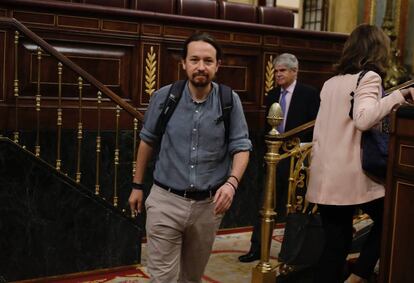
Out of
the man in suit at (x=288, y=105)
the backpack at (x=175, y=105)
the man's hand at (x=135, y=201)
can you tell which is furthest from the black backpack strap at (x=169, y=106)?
the man in suit at (x=288, y=105)

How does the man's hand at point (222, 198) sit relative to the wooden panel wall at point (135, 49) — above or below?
below

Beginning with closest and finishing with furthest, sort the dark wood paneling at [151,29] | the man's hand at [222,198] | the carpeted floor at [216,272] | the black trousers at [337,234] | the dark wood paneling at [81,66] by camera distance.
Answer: the man's hand at [222,198] → the black trousers at [337,234] → the carpeted floor at [216,272] → the dark wood paneling at [81,66] → the dark wood paneling at [151,29]

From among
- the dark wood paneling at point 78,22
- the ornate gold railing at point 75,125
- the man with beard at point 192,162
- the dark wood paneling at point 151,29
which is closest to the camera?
the man with beard at point 192,162

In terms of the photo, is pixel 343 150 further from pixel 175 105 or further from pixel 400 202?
pixel 175 105

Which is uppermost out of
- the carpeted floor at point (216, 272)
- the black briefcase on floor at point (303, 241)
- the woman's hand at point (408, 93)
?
the woman's hand at point (408, 93)

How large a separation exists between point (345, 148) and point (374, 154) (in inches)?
5.1

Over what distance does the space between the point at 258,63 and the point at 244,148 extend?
3192 millimetres

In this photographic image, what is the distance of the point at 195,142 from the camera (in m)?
2.28

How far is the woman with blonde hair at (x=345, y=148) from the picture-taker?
2545mm

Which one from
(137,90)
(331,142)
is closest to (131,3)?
(137,90)

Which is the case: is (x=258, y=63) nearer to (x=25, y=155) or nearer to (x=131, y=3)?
(x=131, y=3)

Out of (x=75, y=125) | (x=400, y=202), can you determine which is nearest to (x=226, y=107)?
(x=400, y=202)

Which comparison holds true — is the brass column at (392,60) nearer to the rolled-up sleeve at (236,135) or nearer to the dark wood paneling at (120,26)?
the dark wood paneling at (120,26)

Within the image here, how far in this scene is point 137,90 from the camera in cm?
483
